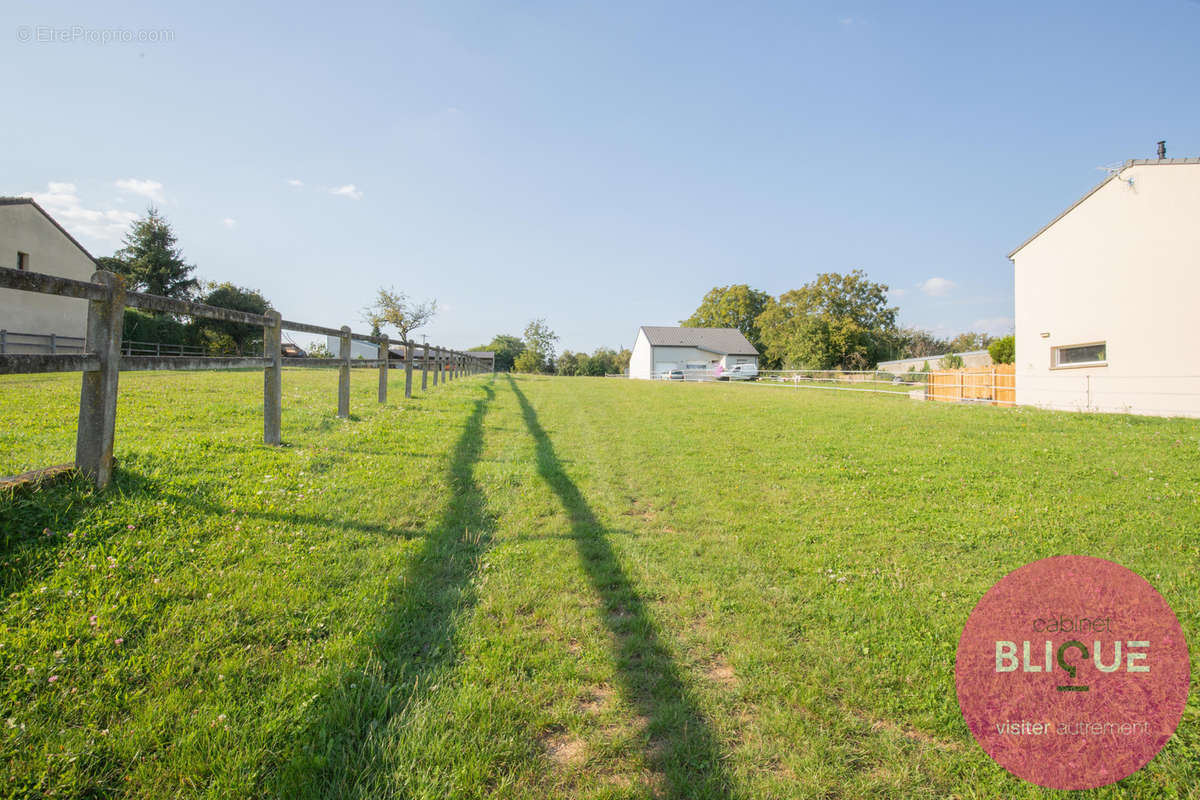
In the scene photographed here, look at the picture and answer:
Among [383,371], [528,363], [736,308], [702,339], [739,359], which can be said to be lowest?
[383,371]

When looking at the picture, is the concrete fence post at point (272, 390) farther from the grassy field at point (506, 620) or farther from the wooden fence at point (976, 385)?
the wooden fence at point (976, 385)

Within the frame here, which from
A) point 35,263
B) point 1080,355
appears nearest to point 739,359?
point 1080,355

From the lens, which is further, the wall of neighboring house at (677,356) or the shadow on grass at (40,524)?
the wall of neighboring house at (677,356)

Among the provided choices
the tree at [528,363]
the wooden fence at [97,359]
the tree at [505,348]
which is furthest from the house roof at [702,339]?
the wooden fence at [97,359]

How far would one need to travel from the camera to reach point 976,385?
19.4 meters

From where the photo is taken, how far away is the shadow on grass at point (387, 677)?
1670 millimetres

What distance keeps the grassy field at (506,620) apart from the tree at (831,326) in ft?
160

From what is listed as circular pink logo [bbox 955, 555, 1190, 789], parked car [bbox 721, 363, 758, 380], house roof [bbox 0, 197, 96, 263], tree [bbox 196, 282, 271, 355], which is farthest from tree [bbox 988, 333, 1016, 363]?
house roof [bbox 0, 197, 96, 263]

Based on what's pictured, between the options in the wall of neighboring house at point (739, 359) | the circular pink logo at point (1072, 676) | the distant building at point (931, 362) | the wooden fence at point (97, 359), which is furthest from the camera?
the wall of neighboring house at point (739, 359)

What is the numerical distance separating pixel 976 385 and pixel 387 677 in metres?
23.0

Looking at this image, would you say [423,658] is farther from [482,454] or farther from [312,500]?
[482,454]

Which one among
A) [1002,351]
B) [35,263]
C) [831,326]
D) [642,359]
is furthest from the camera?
[642,359]

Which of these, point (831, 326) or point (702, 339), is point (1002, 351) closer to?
A: point (831, 326)

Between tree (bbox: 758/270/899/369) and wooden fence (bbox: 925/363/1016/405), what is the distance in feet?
95.3
